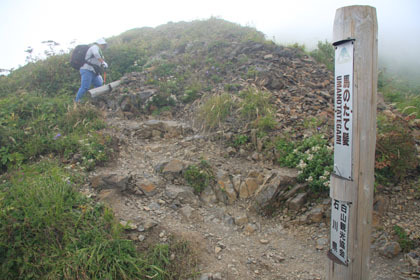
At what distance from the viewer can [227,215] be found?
169 inches

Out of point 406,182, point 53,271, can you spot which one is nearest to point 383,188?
point 406,182

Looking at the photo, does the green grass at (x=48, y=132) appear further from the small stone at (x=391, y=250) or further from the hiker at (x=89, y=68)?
the small stone at (x=391, y=250)

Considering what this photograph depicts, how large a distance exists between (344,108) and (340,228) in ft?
3.30

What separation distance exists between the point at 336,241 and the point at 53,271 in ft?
9.35

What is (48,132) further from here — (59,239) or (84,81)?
(59,239)

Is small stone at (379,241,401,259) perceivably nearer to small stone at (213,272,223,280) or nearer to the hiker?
small stone at (213,272,223,280)

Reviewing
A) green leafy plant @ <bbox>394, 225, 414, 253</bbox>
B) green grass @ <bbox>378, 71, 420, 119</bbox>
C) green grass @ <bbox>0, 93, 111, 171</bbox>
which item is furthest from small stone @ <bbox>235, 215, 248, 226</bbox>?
green grass @ <bbox>378, 71, 420, 119</bbox>

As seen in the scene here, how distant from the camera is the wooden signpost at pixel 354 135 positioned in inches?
87.7

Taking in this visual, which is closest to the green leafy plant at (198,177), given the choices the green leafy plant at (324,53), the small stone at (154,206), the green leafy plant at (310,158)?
the small stone at (154,206)

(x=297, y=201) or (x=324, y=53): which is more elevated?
(x=324, y=53)

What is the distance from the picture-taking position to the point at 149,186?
14.9 feet

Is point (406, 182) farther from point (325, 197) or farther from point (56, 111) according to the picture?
point (56, 111)

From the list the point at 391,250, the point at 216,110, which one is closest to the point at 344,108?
the point at 391,250

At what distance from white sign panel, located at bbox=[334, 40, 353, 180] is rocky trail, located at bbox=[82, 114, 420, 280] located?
5.31 feet
